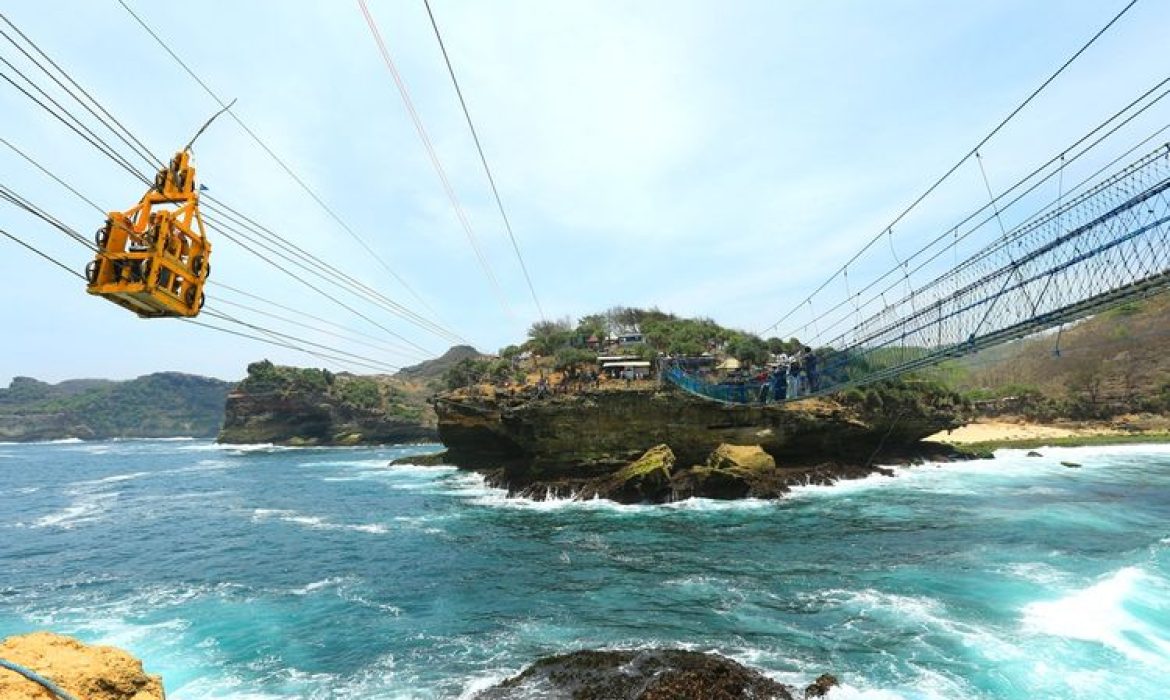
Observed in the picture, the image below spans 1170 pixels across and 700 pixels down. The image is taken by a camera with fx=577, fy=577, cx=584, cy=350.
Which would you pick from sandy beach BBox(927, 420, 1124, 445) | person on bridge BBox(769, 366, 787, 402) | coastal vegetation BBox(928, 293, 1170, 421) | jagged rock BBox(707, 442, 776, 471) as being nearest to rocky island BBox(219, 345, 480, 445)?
jagged rock BBox(707, 442, 776, 471)

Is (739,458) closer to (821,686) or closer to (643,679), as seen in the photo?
(821,686)

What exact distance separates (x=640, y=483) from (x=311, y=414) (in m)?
94.1

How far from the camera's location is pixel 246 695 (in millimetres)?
13336

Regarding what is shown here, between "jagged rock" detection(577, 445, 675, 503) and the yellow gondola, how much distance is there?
3228cm

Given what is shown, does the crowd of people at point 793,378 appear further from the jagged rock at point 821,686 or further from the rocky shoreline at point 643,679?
the rocky shoreline at point 643,679

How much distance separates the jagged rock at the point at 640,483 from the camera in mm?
38625

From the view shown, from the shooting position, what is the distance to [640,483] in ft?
127

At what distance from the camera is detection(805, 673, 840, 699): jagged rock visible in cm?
1211

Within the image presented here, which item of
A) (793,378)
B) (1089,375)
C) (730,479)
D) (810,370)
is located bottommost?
(730,479)

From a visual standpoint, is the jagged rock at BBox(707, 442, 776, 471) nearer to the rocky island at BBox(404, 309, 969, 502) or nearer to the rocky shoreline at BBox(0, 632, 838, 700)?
the rocky island at BBox(404, 309, 969, 502)

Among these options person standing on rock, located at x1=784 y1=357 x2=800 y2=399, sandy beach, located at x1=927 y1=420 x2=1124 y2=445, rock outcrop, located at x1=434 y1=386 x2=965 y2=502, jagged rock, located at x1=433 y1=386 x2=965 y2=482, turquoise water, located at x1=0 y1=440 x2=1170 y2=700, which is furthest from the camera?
sandy beach, located at x1=927 y1=420 x2=1124 y2=445

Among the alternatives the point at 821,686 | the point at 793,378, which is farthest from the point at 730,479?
the point at 821,686

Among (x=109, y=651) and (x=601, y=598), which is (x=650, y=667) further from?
(x=109, y=651)

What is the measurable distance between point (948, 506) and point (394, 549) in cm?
3090
